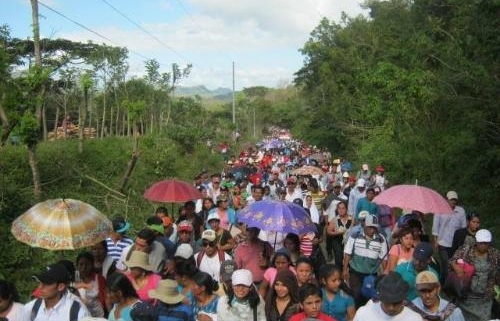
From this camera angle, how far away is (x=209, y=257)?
231 inches

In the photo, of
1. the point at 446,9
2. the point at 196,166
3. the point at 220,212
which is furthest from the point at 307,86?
the point at 220,212

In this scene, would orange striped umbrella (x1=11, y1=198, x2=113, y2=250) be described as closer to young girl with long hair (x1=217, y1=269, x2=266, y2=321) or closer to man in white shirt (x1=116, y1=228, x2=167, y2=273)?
man in white shirt (x1=116, y1=228, x2=167, y2=273)

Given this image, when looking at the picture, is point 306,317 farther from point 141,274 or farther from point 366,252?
point 366,252

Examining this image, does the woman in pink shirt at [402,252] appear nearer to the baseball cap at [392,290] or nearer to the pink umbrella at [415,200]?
the pink umbrella at [415,200]

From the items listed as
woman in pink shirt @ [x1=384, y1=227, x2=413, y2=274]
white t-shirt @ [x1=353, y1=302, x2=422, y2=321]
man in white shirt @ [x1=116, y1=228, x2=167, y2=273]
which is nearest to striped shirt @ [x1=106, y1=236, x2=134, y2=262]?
man in white shirt @ [x1=116, y1=228, x2=167, y2=273]

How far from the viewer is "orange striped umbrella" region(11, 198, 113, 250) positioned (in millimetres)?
4785

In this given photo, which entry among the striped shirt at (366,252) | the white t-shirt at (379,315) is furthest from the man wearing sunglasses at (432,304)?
the striped shirt at (366,252)

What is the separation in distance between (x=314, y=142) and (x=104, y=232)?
94.3ft

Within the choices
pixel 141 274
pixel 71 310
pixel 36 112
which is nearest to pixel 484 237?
pixel 141 274

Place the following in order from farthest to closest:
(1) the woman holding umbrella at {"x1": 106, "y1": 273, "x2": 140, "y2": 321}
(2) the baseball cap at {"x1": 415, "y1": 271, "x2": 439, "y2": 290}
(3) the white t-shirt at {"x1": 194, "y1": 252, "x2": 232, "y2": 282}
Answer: (3) the white t-shirt at {"x1": 194, "y1": 252, "x2": 232, "y2": 282}
(1) the woman holding umbrella at {"x1": 106, "y1": 273, "x2": 140, "y2": 321}
(2) the baseball cap at {"x1": 415, "y1": 271, "x2": 439, "y2": 290}

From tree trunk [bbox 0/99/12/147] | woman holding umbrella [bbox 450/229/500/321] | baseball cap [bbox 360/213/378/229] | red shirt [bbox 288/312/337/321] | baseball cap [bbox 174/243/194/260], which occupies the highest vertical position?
tree trunk [bbox 0/99/12/147]

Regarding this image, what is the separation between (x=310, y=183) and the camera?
11.5 m

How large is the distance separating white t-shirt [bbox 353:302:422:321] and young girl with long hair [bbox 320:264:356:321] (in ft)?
2.10

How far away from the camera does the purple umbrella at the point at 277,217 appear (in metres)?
6.05
